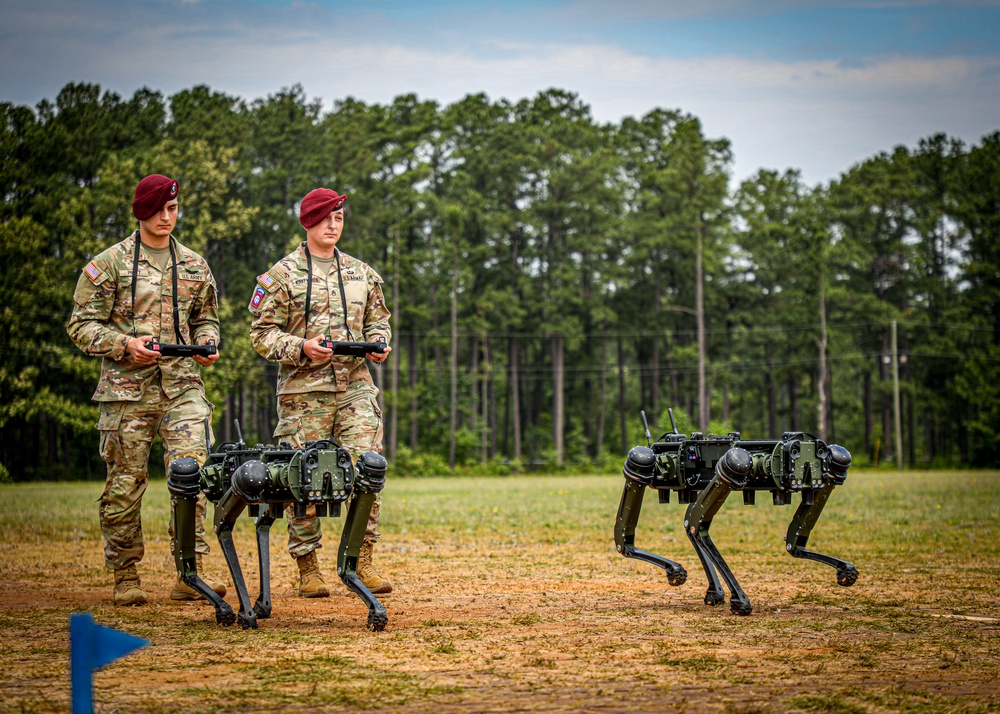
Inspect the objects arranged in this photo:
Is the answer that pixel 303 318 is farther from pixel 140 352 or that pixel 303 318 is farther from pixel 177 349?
pixel 140 352

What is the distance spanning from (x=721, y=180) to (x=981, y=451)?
21818 mm

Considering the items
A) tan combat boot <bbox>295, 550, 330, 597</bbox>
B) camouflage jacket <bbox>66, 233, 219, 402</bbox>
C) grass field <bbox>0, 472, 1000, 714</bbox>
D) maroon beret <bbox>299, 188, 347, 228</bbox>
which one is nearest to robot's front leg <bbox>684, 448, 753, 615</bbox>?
grass field <bbox>0, 472, 1000, 714</bbox>

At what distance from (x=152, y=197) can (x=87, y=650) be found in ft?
17.5

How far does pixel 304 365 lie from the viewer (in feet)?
26.9

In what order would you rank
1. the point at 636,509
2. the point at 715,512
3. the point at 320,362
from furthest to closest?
the point at 320,362, the point at 636,509, the point at 715,512

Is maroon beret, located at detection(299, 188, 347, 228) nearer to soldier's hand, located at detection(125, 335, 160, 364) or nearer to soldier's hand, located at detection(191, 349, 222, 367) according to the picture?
soldier's hand, located at detection(191, 349, 222, 367)

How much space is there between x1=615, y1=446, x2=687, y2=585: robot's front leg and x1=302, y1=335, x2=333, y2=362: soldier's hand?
2.34 m

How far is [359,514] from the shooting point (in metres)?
7.01

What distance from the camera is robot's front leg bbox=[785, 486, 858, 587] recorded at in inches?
290

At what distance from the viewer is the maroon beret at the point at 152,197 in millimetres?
8227

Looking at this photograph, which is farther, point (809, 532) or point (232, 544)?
point (809, 532)

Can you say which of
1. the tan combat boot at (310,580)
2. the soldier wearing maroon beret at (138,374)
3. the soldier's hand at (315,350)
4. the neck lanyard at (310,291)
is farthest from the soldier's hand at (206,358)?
the tan combat boot at (310,580)

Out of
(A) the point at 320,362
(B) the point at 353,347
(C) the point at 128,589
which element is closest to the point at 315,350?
(B) the point at 353,347

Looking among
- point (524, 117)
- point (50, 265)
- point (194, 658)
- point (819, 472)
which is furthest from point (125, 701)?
point (524, 117)
